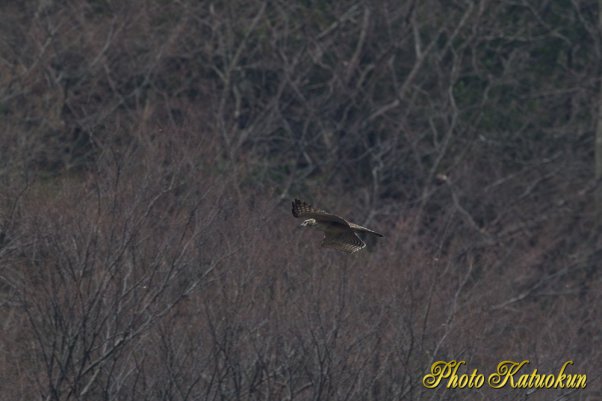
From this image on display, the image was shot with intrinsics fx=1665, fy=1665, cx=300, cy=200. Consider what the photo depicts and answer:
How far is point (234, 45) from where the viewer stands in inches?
1407

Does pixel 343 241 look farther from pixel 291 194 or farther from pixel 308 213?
pixel 291 194

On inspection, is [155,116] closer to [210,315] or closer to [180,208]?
[180,208]

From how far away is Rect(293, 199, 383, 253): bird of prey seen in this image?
14.3 metres

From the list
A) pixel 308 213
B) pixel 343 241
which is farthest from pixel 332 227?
pixel 308 213

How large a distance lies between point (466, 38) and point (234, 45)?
20.4ft

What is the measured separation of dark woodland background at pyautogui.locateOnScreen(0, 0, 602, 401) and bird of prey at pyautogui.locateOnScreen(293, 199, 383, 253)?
9.26ft

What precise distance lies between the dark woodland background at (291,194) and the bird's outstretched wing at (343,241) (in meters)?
2.80

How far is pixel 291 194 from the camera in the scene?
3191cm

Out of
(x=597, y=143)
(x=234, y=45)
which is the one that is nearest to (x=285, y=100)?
(x=234, y=45)

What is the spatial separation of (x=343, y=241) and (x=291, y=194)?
54.3 feet

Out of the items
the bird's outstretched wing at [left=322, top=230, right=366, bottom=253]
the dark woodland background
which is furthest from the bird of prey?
the dark woodland background

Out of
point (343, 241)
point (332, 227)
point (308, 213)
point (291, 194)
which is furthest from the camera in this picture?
point (291, 194)

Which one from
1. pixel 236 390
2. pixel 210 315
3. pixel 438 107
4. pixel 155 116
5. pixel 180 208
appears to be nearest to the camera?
pixel 236 390

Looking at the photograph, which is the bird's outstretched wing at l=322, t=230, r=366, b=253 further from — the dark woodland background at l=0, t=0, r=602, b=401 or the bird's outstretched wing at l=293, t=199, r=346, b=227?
the dark woodland background at l=0, t=0, r=602, b=401
